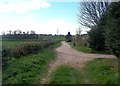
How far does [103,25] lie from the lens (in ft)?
99.3

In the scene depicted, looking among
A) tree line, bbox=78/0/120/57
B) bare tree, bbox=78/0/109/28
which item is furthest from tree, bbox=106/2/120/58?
bare tree, bbox=78/0/109/28

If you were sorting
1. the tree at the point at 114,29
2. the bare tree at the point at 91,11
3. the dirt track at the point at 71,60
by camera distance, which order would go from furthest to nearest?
the bare tree at the point at 91,11
the dirt track at the point at 71,60
the tree at the point at 114,29

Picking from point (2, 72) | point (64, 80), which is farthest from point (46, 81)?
point (2, 72)

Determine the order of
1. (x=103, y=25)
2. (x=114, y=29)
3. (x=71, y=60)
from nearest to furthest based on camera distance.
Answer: (x=114, y=29) < (x=71, y=60) < (x=103, y=25)

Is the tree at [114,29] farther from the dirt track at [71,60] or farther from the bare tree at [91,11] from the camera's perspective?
the bare tree at [91,11]

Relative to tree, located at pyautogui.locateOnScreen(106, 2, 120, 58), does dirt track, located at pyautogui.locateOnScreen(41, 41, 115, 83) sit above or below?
below

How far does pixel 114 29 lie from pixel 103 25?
45.1 ft

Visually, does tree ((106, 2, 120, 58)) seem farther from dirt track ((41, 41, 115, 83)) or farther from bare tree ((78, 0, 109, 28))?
bare tree ((78, 0, 109, 28))

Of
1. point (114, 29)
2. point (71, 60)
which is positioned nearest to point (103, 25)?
point (71, 60)

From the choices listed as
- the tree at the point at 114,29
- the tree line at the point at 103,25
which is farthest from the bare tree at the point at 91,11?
the tree at the point at 114,29

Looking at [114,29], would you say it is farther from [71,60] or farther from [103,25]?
[103,25]

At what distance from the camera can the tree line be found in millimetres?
16705

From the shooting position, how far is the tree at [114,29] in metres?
16.2

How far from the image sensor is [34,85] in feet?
43.9
